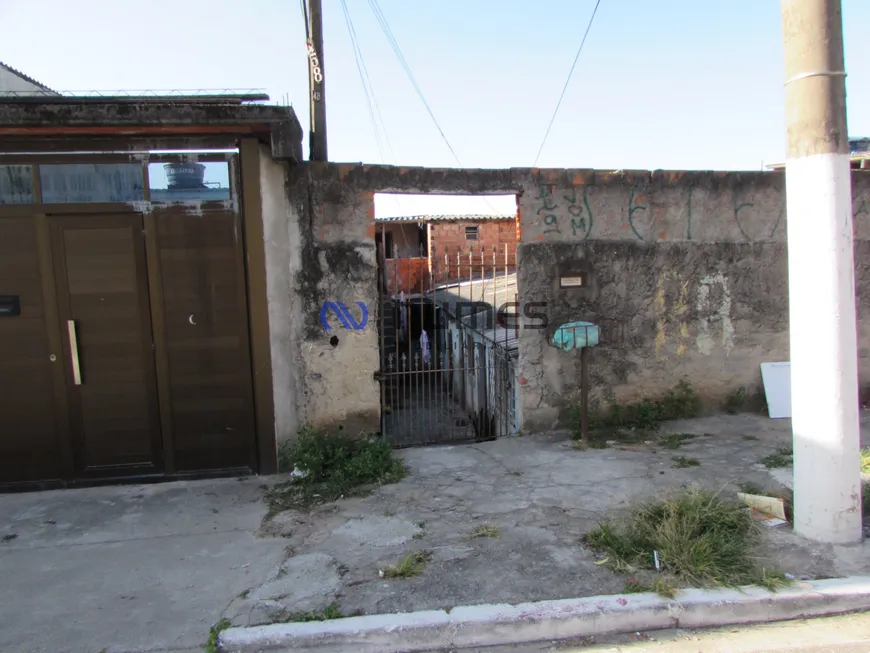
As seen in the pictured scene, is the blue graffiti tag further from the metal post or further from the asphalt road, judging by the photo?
the asphalt road

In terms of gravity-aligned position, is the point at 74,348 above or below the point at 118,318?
below

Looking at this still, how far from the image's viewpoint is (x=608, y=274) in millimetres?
5832

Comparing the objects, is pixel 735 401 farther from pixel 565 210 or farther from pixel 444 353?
pixel 444 353

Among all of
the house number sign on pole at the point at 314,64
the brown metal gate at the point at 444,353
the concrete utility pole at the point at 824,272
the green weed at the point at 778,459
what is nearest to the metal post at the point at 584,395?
the brown metal gate at the point at 444,353

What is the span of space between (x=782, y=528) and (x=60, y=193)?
5959mm

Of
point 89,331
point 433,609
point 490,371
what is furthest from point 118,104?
point 490,371

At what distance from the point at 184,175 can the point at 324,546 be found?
10.7 feet

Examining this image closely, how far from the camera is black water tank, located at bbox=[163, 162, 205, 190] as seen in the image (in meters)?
4.82

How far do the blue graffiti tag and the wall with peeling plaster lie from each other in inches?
62.4

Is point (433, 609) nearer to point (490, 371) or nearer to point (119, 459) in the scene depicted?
point (119, 459)

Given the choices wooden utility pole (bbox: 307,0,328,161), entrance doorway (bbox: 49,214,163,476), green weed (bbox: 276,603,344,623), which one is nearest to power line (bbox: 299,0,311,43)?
wooden utility pole (bbox: 307,0,328,161)

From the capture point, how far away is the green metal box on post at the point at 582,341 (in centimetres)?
534

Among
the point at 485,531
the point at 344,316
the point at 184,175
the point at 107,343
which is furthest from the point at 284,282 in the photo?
the point at 485,531

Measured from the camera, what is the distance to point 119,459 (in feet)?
16.1
